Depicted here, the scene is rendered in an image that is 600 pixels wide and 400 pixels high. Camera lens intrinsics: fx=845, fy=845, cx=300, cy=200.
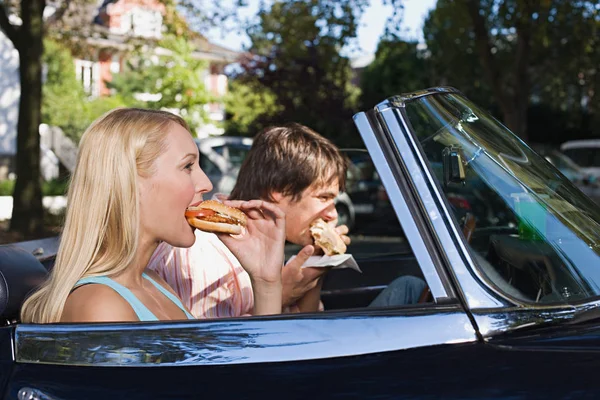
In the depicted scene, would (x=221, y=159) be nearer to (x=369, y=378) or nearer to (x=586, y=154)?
(x=369, y=378)

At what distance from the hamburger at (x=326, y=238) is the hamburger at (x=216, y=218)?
1.74 ft

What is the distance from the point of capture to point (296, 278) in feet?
8.91

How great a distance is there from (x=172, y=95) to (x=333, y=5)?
446 inches

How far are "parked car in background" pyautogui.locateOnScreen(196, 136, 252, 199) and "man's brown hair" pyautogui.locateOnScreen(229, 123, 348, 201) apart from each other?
9046mm

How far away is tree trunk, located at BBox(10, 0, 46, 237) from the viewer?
12430mm

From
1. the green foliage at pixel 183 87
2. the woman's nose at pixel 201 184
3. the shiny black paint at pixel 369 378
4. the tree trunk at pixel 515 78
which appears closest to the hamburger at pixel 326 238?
the woman's nose at pixel 201 184

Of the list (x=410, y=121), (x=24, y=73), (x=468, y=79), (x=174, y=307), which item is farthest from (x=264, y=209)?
(x=468, y=79)

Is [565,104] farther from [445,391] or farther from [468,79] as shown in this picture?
[445,391]

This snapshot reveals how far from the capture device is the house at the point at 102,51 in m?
17.3

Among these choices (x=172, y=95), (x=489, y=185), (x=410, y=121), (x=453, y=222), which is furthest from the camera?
(x=172, y=95)

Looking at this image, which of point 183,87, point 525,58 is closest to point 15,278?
point 525,58

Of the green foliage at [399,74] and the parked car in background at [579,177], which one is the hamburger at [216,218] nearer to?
the parked car in background at [579,177]

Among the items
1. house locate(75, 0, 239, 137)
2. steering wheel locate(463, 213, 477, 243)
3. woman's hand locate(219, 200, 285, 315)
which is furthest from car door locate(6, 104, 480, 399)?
house locate(75, 0, 239, 137)

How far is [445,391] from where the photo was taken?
4.87ft
